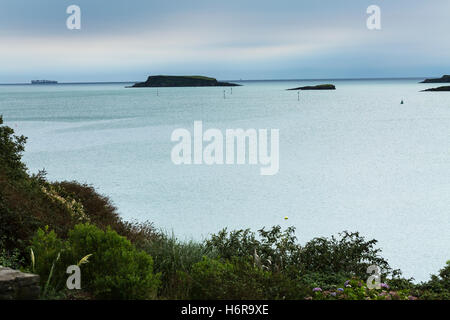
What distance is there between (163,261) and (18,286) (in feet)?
9.31

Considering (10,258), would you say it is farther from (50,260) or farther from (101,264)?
(101,264)

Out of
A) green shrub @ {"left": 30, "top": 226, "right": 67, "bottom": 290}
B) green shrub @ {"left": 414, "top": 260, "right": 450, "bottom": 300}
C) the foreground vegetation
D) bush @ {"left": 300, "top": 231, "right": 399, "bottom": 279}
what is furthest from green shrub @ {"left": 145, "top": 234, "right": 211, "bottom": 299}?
green shrub @ {"left": 414, "top": 260, "right": 450, "bottom": 300}

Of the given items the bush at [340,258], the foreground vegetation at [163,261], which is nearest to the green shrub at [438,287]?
the foreground vegetation at [163,261]

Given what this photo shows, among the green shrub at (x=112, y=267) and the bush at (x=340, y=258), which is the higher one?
the green shrub at (x=112, y=267)

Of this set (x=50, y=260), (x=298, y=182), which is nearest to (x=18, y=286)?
(x=50, y=260)

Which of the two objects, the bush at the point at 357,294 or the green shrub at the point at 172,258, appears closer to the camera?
the bush at the point at 357,294

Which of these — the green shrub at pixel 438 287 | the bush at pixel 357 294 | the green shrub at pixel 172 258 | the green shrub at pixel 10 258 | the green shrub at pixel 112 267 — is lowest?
the green shrub at pixel 438 287

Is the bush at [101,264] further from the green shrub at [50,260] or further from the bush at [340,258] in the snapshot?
the bush at [340,258]

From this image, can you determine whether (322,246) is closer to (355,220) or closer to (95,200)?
(95,200)

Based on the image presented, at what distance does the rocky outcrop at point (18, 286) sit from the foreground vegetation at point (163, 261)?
324 mm

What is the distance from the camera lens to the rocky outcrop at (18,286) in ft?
Result: 19.4

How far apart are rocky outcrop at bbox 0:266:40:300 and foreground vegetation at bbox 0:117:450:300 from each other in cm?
32

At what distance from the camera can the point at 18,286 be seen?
19.6 feet
